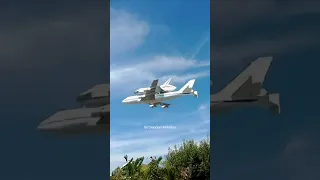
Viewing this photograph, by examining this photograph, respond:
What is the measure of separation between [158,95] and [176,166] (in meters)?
1.16

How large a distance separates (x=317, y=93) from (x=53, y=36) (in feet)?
10.5

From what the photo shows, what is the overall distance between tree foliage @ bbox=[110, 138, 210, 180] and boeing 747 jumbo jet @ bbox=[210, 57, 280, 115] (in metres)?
0.58

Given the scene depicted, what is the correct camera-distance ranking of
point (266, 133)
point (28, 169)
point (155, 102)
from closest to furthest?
point (28, 169) < point (266, 133) < point (155, 102)

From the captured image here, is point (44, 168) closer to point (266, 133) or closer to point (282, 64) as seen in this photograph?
point (266, 133)

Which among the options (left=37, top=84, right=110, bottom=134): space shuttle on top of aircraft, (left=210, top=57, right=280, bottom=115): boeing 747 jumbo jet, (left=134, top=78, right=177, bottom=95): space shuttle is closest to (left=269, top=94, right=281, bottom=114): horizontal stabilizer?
(left=210, top=57, right=280, bottom=115): boeing 747 jumbo jet

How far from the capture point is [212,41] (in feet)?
20.2

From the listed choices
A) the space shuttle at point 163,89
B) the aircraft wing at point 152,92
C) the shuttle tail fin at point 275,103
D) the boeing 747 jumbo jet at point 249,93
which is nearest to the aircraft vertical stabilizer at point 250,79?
the boeing 747 jumbo jet at point 249,93

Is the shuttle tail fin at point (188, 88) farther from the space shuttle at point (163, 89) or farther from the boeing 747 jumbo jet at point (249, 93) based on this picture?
the boeing 747 jumbo jet at point (249, 93)

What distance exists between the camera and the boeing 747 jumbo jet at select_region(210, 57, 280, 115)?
20.1 ft

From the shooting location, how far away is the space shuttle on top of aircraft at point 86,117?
582cm

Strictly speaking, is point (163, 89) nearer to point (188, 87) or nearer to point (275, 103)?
point (188, 87)

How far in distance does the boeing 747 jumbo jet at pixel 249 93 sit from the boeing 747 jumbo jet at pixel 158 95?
0.37 metres

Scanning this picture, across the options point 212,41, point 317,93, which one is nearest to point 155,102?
point 212,41

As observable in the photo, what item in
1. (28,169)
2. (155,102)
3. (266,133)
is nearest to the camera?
(28,169)
